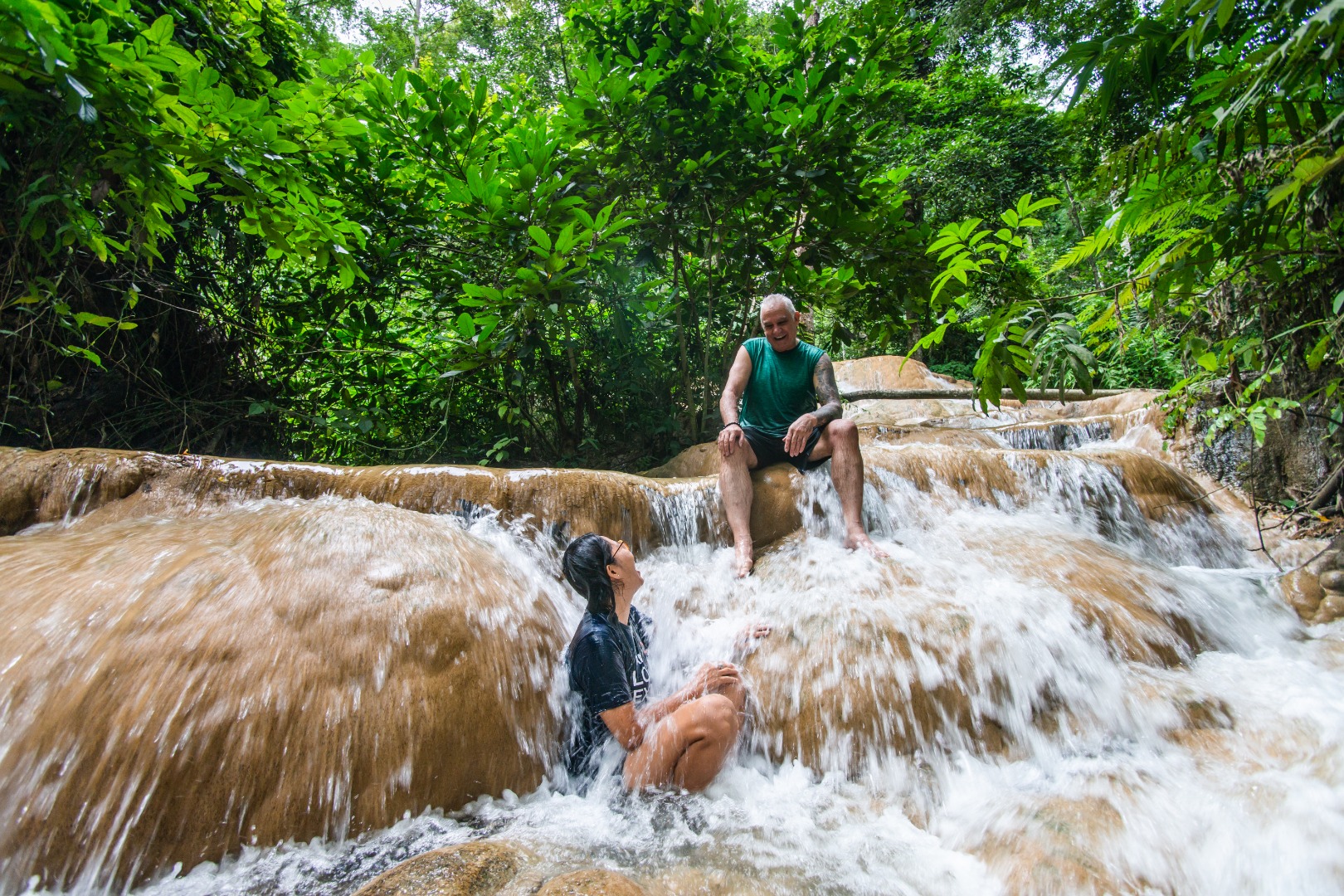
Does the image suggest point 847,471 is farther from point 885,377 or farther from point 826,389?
point 885,377

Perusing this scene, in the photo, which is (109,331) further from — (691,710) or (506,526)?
(691,710)

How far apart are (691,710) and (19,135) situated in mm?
3907

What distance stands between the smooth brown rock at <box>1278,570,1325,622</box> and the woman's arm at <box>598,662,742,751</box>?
2831 millimetres

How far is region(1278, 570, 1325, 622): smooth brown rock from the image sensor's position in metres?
2.84

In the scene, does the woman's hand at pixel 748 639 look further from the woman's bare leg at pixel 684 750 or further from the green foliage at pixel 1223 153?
the green foliage at pixel 1223 153

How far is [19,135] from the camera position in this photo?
2684 mm

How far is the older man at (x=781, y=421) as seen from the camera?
11.3ft

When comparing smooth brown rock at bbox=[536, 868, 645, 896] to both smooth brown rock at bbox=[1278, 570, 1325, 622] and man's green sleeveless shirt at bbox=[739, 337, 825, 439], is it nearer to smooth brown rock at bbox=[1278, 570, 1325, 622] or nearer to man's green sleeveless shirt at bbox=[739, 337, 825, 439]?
man's green sleeveless shirt at bbox=[739, 337, 825, 439]

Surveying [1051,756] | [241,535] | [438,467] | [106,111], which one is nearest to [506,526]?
[438,467]

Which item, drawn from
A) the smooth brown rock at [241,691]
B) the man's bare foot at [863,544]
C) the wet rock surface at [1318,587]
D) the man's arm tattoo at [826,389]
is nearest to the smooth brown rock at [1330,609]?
the wet rock surface at [1318,587]

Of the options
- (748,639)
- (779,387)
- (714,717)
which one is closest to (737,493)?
(779,387)

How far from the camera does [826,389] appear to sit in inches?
148

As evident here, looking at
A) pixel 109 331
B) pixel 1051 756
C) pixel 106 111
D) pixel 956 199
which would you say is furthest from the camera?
pixel 956 199

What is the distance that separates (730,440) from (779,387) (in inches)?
25.8
